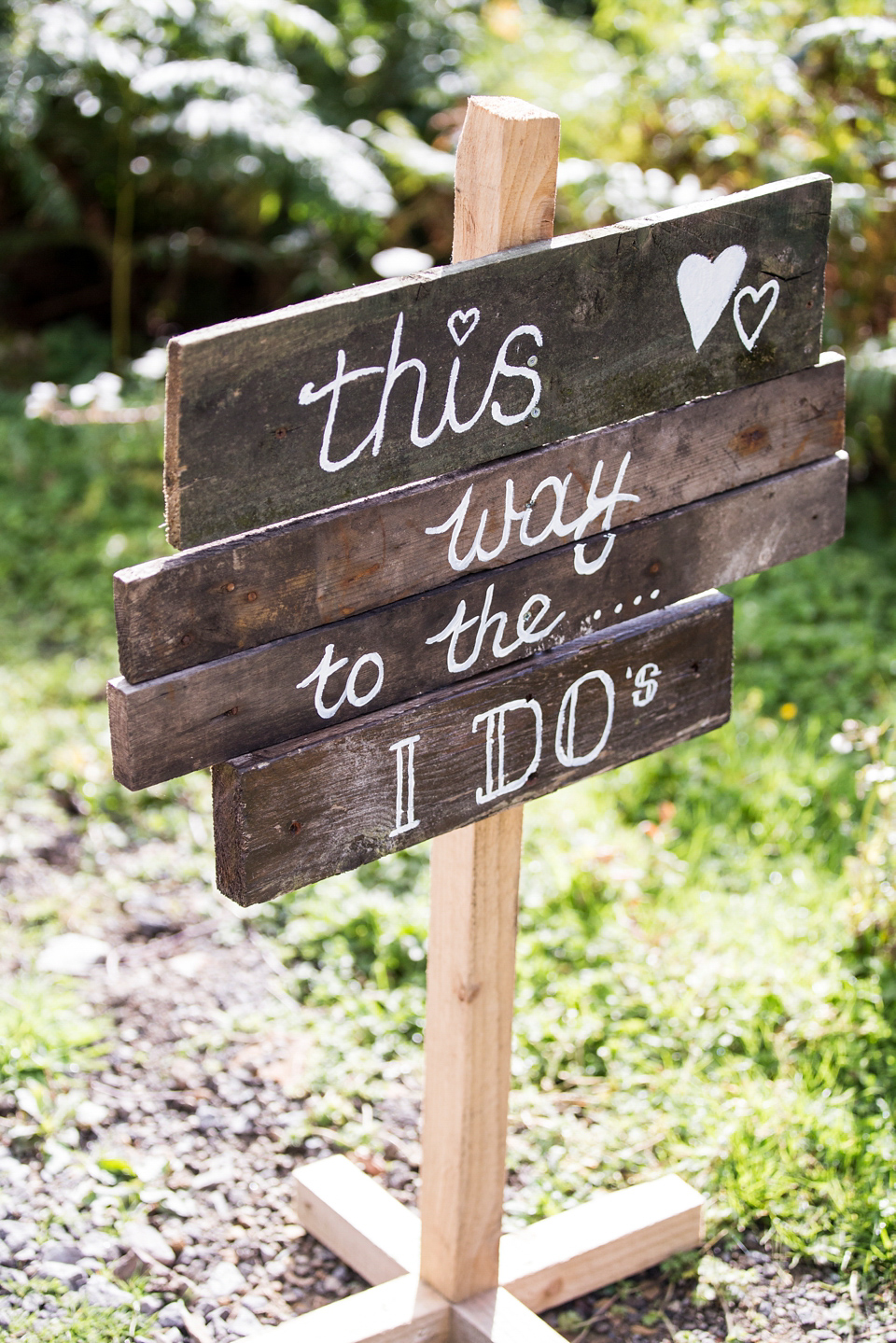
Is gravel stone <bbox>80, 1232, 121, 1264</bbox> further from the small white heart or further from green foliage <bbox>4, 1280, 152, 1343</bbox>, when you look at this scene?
the small white heart

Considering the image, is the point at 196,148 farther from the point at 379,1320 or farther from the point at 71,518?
the point at 379,1320

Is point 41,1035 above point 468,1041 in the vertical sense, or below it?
below

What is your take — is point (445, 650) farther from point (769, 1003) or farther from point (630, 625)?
point (769, 1003)

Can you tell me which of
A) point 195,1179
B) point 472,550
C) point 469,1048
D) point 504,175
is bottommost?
point 195,1179

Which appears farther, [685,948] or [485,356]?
[685,948]

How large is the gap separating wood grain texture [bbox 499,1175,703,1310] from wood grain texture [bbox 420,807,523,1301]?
0.11 metres

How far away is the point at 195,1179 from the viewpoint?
2543 mm

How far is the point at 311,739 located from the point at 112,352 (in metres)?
5.15

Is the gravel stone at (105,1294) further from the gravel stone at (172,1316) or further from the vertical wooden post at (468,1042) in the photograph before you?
the vertical wooden post at (468,1042)

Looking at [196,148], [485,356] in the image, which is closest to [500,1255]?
[485,356]

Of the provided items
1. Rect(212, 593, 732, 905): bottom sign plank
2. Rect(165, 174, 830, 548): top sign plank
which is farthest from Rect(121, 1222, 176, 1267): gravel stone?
Rect(165, 174, 830, 548): top sign plank

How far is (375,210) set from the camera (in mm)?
5285

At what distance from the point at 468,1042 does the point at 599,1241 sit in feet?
1.90

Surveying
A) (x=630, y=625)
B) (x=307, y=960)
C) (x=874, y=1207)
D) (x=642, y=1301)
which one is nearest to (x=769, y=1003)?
(x=874, y=1207)
